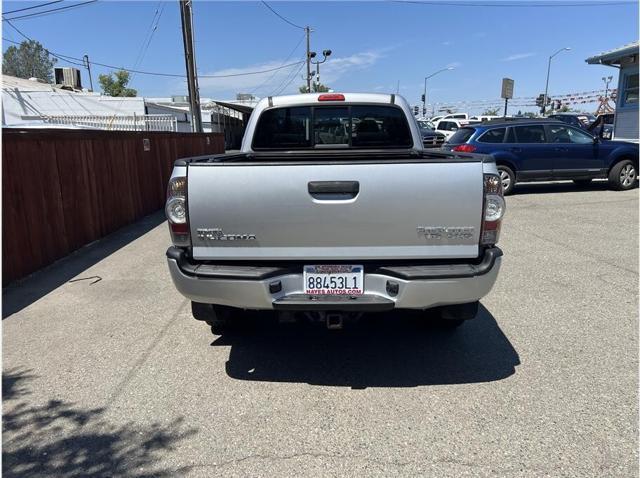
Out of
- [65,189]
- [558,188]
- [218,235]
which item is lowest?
[558,188]

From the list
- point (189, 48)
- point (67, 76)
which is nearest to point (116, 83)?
point (67, 76)

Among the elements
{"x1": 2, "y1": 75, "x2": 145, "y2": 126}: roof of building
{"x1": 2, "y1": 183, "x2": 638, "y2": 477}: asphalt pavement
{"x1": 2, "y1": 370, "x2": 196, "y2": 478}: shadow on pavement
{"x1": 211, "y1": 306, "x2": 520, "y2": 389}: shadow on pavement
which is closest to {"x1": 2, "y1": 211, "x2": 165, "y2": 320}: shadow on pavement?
{"x1": 2, "y1": 183, "x2": 638, "y2": 477}: asphalt pavement

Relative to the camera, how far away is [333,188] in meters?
2.88

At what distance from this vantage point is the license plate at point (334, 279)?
298cm

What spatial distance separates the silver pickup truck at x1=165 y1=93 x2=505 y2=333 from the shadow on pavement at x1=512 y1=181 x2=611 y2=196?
1057cm

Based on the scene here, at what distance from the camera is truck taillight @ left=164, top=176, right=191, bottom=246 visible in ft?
9.73

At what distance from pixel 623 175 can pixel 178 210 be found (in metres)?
12.7

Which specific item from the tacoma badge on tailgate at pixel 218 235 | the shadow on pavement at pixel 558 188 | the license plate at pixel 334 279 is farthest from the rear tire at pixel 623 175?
the tacoma badge on tailgate at pixel 218 235

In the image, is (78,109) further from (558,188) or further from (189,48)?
(558,188)

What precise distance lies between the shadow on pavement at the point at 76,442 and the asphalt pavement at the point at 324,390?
1 centimetres

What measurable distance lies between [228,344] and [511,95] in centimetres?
2231

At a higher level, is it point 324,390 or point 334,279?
point 334,279

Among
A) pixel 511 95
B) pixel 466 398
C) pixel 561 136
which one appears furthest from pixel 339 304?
pixel 511 95

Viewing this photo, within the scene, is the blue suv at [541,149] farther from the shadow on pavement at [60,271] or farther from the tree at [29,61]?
the tree at [29,61]
